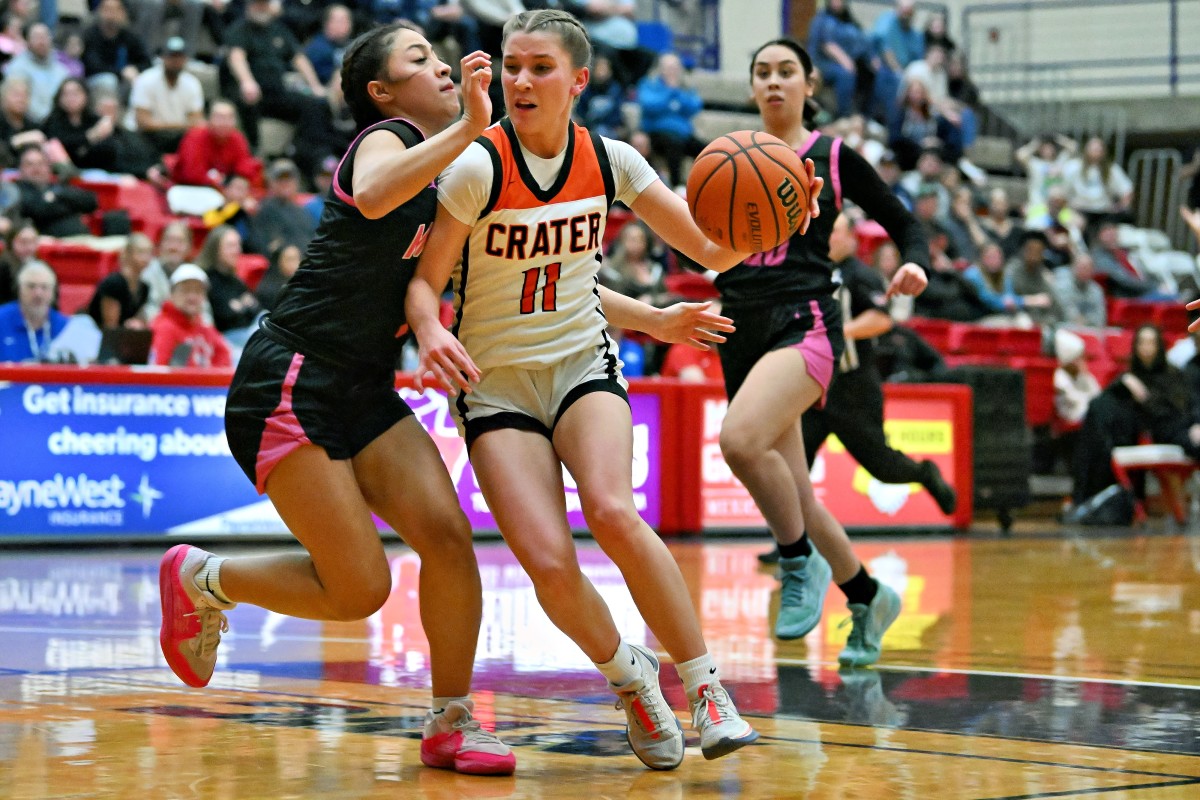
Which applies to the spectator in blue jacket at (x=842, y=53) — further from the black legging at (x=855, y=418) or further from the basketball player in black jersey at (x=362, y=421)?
the basketball player in black jersey at (x=362, y=421)

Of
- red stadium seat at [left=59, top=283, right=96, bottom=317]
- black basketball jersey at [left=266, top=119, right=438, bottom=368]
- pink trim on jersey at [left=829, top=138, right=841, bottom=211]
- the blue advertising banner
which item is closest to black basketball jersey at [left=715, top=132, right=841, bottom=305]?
pink trim on jersey at [left=829, top=138, right=841, bottom=211]

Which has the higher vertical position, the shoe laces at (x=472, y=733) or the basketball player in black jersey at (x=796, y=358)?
the basketball player in black jersey at (x=796, y=358)

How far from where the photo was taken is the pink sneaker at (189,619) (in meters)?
4.68

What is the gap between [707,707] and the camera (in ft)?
13.5

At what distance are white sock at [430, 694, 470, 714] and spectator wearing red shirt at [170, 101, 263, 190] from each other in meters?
10.7

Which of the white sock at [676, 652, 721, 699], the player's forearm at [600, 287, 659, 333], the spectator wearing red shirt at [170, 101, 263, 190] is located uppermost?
the spectator wearing red shirt at [170, 101, 263, 190]

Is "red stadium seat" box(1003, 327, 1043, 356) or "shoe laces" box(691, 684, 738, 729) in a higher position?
"red stadium seat" box(1003, 327, 1043, 356)

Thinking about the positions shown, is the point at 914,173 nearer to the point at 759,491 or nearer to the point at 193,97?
the point at 193,97

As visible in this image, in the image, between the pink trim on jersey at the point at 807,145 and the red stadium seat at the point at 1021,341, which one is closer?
the pink trim on jersey at the point at 807,145

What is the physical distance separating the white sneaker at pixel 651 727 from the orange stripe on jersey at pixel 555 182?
4.09 feet

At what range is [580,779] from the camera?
393cm

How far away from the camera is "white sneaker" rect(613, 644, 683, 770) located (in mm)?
4094

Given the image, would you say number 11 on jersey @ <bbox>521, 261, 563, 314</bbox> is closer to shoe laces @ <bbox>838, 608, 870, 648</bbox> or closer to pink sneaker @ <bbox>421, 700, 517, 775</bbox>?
pink sneaker @ <bbox>421, 700, 517, 775</bbox>

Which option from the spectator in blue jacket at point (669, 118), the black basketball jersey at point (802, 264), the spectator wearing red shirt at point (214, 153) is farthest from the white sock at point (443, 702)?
the spectator in blue jacket at point (669, 118)
